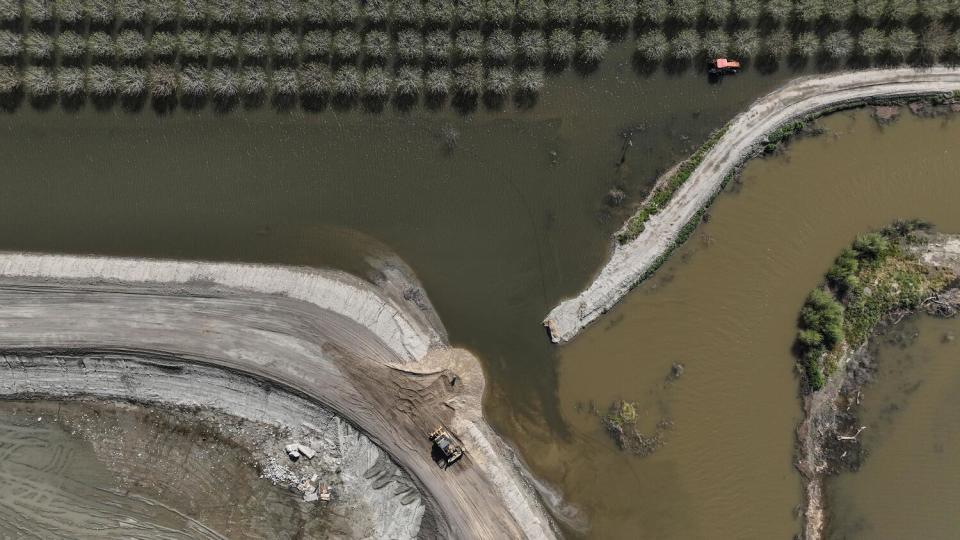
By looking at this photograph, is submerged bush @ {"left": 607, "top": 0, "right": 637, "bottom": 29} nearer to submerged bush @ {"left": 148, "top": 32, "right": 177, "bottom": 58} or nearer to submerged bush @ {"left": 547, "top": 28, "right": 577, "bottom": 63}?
submerged bush @ {"left": 547, "top": 28, "right": 577, "bottom": 63}

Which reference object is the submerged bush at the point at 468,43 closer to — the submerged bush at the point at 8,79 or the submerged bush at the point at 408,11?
the submerged bush at the point at 408,11

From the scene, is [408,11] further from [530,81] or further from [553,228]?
[553,228]

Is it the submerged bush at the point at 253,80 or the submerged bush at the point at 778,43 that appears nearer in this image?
the submerged bush at the point at 253,80

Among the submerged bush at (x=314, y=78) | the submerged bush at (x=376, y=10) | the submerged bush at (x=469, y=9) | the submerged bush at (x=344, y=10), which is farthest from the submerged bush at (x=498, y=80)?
the submerged bush at (x=314, y=78)

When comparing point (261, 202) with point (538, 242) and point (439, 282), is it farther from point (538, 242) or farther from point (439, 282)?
point (538, 242)

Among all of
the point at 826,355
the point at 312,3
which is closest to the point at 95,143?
the point at 312,3
